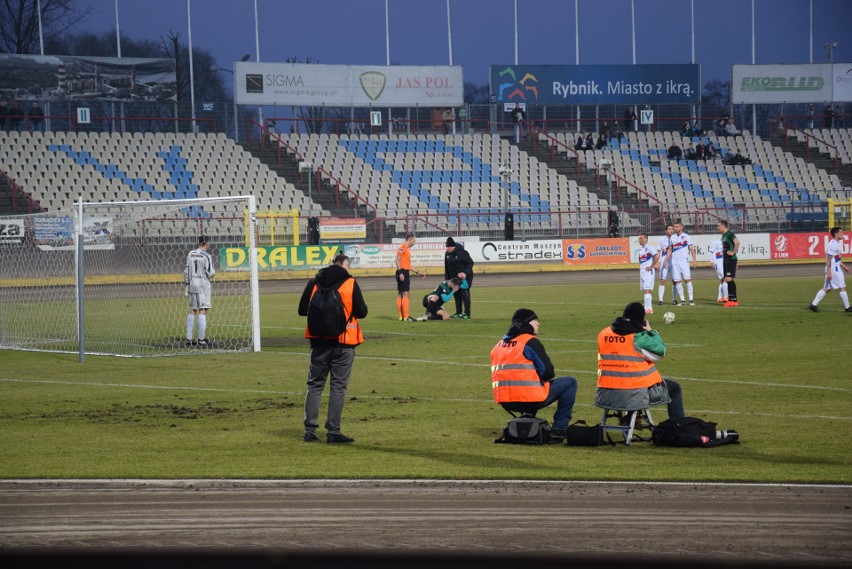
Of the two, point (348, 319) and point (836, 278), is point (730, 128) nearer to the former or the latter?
point (836, 278)

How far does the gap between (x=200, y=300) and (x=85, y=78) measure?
1629 inches

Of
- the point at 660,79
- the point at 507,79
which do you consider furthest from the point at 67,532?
the point at 660,79

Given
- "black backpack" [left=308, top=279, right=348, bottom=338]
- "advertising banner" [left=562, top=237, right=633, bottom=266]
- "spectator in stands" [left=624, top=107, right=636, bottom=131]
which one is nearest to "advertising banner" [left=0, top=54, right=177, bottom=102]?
"advertising banner" [left=562, top=237, right=633, bottom=266]

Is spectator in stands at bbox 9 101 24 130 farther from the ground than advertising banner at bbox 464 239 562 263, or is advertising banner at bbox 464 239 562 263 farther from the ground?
spectator in stands at bbox 9 101 24 130

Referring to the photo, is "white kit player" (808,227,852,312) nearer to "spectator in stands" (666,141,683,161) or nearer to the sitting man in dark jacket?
the sitting man in dark jacket

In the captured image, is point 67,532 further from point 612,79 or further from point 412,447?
point 612,79

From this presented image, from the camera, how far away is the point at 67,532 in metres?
8.17

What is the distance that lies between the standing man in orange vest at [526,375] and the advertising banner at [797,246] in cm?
4373

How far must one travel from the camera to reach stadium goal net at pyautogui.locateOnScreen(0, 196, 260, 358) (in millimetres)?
23656

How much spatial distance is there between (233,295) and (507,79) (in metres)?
44.5

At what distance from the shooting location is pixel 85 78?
59.7 meters

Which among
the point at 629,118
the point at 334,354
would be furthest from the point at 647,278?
the point at 629,118

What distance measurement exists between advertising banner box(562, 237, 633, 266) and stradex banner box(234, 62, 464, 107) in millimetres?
19881

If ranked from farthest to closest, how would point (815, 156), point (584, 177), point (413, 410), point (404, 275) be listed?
point (815, 156), point (584, 177), point (404, 275), point (413, 410)
